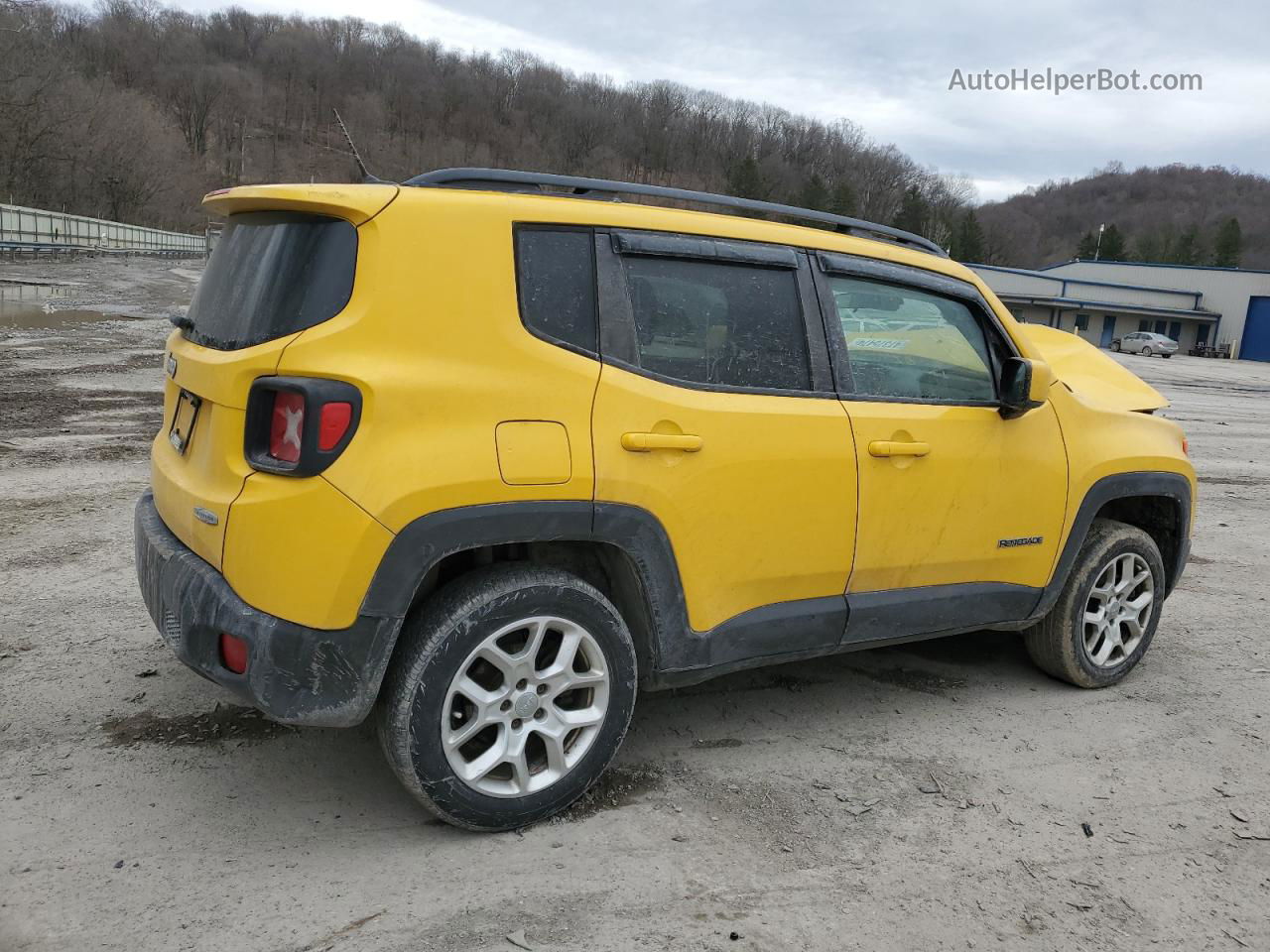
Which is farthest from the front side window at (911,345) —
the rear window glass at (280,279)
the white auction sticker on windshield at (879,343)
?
the rear window glass at (280,279)

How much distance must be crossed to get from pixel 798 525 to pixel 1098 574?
1780mm

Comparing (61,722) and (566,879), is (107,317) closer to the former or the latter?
(61,722)

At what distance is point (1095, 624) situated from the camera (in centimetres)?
442

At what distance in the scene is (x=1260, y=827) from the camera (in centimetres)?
333

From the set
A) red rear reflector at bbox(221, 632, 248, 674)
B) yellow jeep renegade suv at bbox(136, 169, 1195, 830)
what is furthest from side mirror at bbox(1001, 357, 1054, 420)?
red rear reflector at bbox(221, 632, 248, 674)

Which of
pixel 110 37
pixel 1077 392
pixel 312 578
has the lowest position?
pixel 312 578

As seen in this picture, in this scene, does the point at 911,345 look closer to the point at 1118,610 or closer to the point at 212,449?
the point at 1118,610

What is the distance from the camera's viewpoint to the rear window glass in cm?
273

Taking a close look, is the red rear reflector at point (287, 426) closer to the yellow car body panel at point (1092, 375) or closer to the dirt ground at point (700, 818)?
the dirt ground at point (700, 818)

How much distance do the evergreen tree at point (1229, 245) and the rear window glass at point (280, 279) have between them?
4624 inches

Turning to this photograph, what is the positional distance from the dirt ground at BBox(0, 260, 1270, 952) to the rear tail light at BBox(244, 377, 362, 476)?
1.16 m

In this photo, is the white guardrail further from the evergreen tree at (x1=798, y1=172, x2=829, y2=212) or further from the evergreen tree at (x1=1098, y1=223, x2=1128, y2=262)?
the evergreen tree at (x1=1098, y1=223, x2=1128, y2=262)

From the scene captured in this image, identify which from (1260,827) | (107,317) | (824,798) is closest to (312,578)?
(824,798)

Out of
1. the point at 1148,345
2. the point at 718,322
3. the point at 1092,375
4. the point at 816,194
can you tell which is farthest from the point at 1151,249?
the point at 718,322
